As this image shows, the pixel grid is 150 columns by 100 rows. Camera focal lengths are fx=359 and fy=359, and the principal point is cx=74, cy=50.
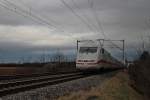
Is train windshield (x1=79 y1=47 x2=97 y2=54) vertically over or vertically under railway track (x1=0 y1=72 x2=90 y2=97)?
over

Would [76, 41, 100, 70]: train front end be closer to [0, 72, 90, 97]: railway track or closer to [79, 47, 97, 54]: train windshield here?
[79, 47, 97, 54]: train windshield

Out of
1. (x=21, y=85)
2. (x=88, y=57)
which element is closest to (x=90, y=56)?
(x=88, y=57)

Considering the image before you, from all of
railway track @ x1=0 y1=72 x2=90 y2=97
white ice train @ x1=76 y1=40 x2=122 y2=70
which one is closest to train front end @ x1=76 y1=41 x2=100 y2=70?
white ice train @ x1=76 y1=40 x2=122 y2=70

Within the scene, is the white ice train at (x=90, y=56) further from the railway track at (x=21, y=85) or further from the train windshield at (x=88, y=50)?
the railway track at (x=21, y=85)

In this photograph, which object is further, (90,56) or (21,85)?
(90,56)

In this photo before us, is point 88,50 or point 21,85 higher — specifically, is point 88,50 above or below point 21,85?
above

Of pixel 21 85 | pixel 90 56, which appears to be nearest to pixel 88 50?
pixel 90 56

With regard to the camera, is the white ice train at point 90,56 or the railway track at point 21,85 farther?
the white ice train at point 90,56

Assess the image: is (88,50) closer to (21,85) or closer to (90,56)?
(90,56)

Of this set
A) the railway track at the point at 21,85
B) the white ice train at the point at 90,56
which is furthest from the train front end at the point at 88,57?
the railway track at the point at 21,85

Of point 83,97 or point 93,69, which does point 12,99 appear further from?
point 93,69

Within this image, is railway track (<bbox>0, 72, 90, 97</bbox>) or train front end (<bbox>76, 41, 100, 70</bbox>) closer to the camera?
railway track (<bbox>0, 72, 90, 97</bbox>)

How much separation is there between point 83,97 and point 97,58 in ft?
73.6

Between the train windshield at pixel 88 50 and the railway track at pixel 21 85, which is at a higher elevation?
the train windshield at pixel 88 50
